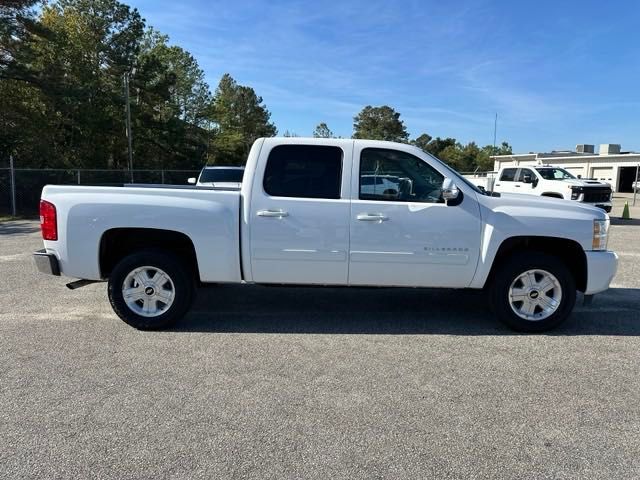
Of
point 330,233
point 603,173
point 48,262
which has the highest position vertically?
point 603,173

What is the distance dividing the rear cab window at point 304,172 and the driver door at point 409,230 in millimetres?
215

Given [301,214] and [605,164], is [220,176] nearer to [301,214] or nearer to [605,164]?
[301,214]

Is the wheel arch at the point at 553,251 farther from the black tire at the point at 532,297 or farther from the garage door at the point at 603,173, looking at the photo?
the garage door at the point at 603,173

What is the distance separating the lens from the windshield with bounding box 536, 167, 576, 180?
59.1 ft

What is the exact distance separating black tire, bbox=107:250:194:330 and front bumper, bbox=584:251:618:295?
4.10 m

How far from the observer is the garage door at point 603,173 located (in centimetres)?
4919

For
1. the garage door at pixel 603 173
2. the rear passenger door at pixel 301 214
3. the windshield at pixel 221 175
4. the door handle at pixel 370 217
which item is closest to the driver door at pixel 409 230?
the door handle at pixel 370 217

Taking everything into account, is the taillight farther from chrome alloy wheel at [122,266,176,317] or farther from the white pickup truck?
chrome alloy wheel at [122,266,176,317]

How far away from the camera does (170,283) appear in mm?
5180

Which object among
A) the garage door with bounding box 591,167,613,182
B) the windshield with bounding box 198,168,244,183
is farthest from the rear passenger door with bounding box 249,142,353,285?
the garage door with bounding box 591,167,613,182

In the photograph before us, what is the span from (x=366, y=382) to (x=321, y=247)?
1.55 metres

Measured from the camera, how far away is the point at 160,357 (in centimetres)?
446

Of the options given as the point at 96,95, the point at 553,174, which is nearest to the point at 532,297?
the point at 553,174

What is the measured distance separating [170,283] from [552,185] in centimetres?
1567
